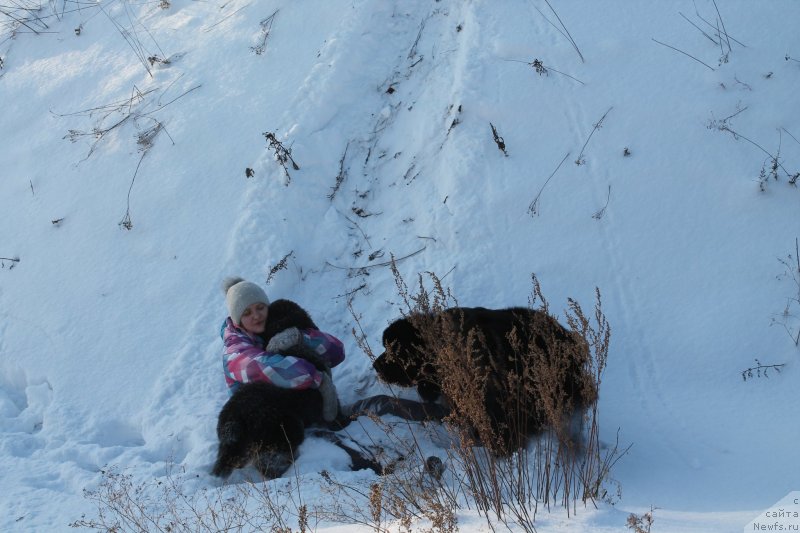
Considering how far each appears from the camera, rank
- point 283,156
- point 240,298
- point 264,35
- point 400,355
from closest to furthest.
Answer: point 400,355, point 240,298, point 283,156, point 264,35

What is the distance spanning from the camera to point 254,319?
13.9 feet

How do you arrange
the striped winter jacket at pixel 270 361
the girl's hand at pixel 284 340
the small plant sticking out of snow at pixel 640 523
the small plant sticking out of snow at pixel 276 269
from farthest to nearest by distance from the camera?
the small plant sticking out of snow at pixel 276 269
the girl's hand at pixel 284 340
the striped winter jacket at pixel 270 361
the small plant sticking out of snow at pixel 640 523

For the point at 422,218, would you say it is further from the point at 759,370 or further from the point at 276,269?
the point at 759,370

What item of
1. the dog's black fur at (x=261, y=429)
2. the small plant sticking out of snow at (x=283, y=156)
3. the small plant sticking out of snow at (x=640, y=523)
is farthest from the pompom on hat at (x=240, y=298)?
the small plant sticking out of snow at (x=640, y=523)

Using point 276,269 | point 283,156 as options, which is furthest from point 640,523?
point 283,156

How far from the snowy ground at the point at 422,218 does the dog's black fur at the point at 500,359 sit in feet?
1.58

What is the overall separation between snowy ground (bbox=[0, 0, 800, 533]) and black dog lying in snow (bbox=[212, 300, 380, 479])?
16cm

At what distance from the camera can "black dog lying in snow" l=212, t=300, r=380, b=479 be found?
362cm

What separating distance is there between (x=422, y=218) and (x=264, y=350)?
1.73 meters

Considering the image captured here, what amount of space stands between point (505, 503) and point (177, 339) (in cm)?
287

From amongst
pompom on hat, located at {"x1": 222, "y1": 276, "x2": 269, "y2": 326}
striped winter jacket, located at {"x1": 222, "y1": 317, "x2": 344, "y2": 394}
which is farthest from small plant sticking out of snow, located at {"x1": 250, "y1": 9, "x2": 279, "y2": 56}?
striped winter jacket, located at {"x1": 222, "y1": 317, "x2": 344, "y2": 394}

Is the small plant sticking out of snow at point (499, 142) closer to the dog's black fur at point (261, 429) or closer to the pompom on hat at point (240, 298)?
the pompom on hat at point (240, 298)

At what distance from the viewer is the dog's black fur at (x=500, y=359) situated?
3045 mm

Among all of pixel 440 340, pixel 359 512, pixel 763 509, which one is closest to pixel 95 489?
pixel 359 512
